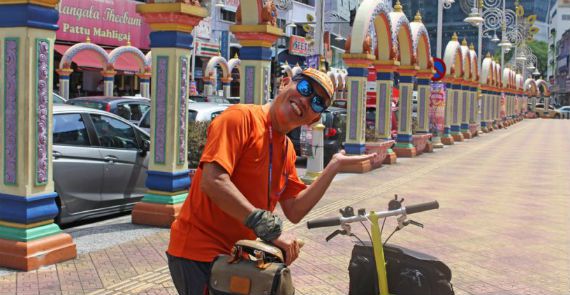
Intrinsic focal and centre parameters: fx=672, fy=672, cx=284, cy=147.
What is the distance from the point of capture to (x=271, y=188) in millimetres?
3059

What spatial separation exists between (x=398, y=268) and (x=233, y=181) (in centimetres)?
114

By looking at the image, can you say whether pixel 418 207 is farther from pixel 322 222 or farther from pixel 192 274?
pixel 192 274

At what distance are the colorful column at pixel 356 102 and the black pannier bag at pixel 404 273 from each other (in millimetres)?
11596

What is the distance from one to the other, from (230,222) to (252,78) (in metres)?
7.70

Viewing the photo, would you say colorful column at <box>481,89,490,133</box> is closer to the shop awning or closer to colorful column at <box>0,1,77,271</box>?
the shop awning

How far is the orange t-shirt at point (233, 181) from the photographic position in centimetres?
280

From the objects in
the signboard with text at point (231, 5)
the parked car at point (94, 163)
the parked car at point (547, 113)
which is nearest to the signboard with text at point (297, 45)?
the signboard with text at point (231, 5)

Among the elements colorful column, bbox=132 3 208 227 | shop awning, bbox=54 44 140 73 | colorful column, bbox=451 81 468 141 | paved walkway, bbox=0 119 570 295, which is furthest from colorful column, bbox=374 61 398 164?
shop awning, bbox=54 44 140 73

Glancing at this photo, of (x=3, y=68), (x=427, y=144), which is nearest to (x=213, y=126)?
(x=3, y=68)

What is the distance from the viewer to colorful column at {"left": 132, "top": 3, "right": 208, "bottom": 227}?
8062mm

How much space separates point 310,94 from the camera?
115 inches

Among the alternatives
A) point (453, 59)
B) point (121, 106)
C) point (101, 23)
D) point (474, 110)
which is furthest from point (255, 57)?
point (101, 23)

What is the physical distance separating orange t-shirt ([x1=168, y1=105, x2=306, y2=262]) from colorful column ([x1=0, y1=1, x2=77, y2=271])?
355 cm

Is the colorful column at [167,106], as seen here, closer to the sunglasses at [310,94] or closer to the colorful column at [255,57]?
the colorful column at [255,57]
